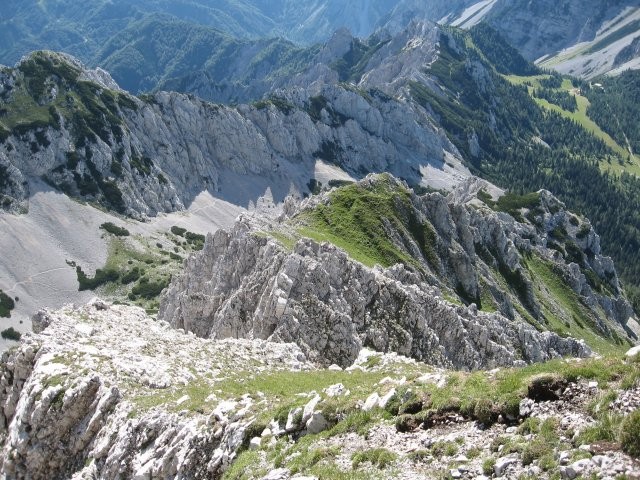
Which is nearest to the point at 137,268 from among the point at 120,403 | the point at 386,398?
the point at 120,403

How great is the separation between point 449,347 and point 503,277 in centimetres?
5459

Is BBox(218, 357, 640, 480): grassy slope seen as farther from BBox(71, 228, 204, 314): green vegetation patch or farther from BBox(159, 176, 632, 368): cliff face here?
BBox(71, 228, 204, 314): green vegetation patch

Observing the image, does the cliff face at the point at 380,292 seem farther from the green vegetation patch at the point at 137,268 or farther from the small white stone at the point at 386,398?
the green vegetation patch at the point at 137,268

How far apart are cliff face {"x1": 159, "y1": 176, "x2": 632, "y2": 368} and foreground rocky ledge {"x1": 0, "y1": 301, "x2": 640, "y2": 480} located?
7749 mm

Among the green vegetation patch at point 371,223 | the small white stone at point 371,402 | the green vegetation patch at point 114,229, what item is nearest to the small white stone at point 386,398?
the small white stone at point 371,402

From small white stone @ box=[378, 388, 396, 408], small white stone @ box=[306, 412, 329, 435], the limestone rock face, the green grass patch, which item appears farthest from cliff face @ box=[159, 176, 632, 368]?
small white stone @ box=[378, 388, 396, 408]

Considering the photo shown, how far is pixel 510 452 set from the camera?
14.2 metres

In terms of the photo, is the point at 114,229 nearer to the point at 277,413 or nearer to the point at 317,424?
the point at 277,413

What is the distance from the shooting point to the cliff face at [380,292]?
153 feet

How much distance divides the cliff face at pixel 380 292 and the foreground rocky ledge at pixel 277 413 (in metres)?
7.75

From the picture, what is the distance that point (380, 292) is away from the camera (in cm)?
5297

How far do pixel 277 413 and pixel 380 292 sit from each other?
Answer: 33.2 m

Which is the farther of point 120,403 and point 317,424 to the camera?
point 120,403

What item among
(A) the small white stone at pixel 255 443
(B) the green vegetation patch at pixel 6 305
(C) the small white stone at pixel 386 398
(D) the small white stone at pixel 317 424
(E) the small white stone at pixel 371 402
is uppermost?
(C) the small white stone at pixel 386 398
